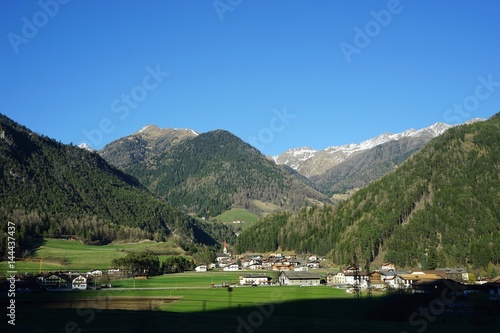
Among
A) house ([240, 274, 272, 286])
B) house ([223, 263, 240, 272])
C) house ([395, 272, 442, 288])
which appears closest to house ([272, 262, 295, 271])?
house ([223, 263, 240, 272])

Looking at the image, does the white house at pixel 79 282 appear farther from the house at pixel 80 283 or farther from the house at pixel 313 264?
the house at pixel 313 264

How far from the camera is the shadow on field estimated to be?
144ft

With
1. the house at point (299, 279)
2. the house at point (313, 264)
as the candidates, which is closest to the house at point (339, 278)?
the house at point (299, 279)

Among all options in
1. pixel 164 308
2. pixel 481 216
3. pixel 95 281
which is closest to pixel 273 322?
pixel 164 308

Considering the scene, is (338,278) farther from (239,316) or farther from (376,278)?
(239,316)

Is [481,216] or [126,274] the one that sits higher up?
[481,216]

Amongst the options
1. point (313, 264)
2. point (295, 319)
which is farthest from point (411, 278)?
point (313, 264)

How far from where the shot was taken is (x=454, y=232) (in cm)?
17975

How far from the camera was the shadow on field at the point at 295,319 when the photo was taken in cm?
4394

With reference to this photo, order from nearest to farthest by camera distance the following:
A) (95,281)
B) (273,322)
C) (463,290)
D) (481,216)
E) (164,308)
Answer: (273,322) → (164,308) → (463,290) → (95,281) → (481,216)

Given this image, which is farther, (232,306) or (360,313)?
(232,306)

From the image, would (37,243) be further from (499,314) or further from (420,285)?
(499,314)

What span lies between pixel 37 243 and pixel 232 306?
123597mm

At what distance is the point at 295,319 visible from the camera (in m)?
55.5
